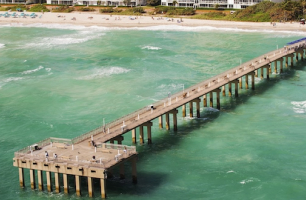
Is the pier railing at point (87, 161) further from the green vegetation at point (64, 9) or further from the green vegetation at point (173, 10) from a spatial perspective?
the green vegetation at point (64, 9)

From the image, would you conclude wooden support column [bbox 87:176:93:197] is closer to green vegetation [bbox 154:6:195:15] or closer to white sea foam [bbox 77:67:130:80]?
white sea foam [bbox 77:67:130:80]

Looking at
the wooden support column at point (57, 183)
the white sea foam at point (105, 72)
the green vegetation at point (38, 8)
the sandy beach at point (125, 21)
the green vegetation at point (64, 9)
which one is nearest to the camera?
the wooden support column at point (57, 183)

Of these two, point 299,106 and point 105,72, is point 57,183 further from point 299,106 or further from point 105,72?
point 105,72

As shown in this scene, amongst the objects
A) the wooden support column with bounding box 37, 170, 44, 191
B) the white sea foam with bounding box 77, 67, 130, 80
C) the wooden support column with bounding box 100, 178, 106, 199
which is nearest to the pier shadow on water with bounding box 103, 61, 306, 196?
the wooden support column with bounding box 100, 178, 106, 199

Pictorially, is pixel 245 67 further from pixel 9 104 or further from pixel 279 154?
pixel 9 104

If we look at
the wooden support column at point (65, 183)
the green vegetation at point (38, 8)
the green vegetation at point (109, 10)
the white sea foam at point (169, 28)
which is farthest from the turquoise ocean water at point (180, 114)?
the green vegetation at point (38, 8)

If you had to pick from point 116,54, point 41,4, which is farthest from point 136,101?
point 41,4
